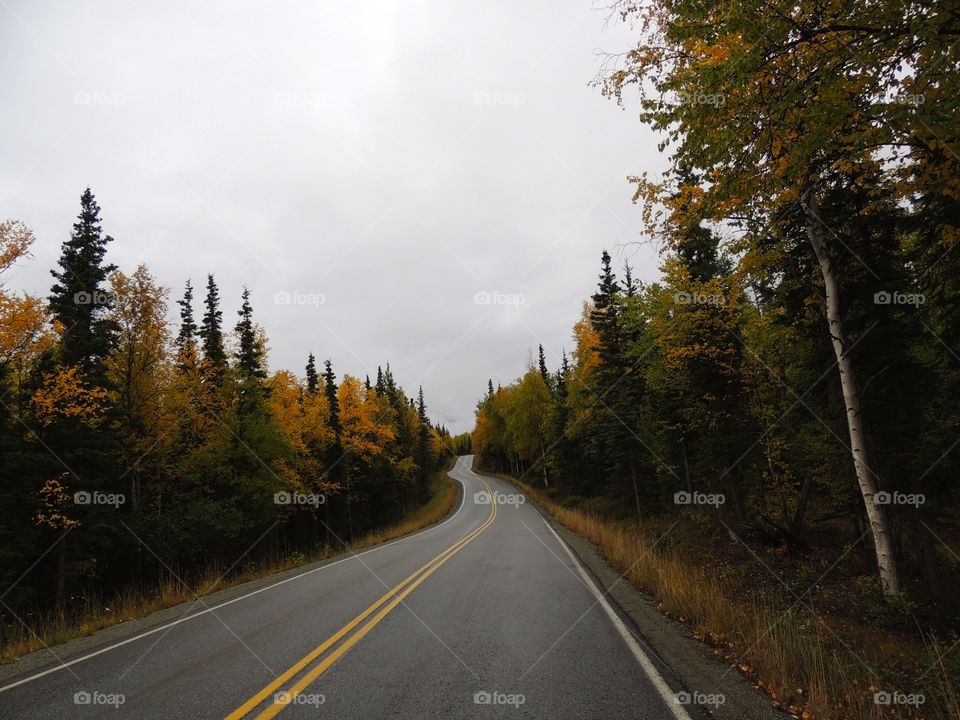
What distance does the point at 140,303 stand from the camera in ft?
60.7

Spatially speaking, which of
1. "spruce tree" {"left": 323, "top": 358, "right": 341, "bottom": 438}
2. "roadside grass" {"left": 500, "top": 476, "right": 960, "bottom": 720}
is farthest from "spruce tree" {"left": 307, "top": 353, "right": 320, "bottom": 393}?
"roadside grass" {"left": 500, "top": 476, "right": 960, "bottom": 720}

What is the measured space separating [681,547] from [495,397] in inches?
2072

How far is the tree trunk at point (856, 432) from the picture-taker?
765 centimetres

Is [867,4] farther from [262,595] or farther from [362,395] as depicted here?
[362,395]

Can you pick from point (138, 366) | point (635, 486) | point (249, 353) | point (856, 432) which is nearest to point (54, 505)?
point (138, 366)

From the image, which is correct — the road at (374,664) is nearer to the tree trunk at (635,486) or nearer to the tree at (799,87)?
the tree at (799,87)

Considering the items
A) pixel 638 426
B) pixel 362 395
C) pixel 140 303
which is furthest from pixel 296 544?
pixel 638 426

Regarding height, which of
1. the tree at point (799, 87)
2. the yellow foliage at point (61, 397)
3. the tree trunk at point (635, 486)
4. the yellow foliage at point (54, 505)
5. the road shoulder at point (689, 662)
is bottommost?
the tree trunk at point (635, 486)

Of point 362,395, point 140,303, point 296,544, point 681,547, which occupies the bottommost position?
point 296,544

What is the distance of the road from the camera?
14.0 feet

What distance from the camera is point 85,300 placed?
18156mm

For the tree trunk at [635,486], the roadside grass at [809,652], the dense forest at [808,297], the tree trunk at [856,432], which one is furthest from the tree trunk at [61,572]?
the tree trunk at [635,486]

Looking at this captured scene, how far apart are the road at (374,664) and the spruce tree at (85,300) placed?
499 inches

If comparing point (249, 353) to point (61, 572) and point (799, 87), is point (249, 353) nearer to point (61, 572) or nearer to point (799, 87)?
point (61, 572)
